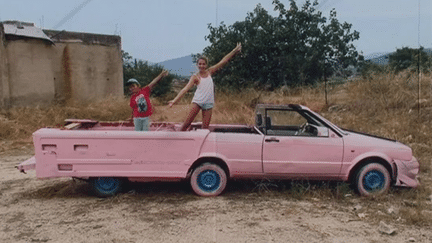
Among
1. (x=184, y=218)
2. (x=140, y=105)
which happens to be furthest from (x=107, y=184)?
(x=184, y=218)

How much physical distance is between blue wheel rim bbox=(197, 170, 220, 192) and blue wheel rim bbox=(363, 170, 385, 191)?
2111 millimetres

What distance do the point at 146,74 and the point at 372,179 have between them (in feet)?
83.7

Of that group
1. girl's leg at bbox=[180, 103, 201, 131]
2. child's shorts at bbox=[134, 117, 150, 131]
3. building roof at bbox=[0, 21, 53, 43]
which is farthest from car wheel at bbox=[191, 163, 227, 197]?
building roof at bbox=[0, 21, 53, 43]

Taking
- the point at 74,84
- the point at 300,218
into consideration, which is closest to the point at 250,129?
the point at 300,218

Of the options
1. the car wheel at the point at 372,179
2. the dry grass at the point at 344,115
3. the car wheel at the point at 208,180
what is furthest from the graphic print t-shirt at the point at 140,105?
the car wheel at the point at 372,179

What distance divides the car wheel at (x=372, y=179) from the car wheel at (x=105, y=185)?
344 cm

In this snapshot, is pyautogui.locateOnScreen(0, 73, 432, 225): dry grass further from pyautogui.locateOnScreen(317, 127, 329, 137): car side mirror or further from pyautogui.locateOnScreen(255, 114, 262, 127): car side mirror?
pyautogui.locateOnScreen(255, 114, 262, 127): car side mirror

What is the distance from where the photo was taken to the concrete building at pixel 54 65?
44.5ft

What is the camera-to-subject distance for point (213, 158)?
5785 millimetres

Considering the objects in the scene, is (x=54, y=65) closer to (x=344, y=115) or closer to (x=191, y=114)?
(x=344, y=115)

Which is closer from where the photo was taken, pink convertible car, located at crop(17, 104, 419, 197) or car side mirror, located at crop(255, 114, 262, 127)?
pink convertible car, located at crop(17, 104, 419, 197)

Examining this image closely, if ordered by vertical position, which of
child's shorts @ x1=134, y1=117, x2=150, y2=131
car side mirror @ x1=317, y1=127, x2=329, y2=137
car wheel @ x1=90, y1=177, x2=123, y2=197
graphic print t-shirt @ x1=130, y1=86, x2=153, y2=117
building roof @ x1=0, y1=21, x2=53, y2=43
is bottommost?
car wheel @ x1=90, y1=177, x2=123, y2=197

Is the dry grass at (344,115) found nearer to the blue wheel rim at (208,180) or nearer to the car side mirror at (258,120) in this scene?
the blue wheel rim at (208,180)

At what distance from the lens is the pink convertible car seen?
18.3 ft
